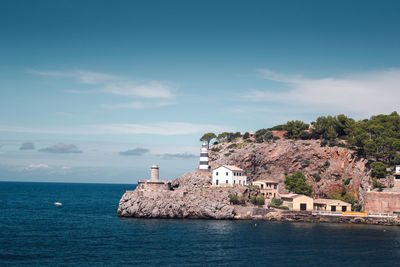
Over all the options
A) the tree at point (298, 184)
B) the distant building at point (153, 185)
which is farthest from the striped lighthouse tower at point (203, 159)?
the tree at point (298, 184)

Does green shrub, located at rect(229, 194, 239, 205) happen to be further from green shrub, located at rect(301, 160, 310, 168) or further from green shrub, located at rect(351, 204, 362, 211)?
green shrub, located at rect(301, 160, 310, 168)

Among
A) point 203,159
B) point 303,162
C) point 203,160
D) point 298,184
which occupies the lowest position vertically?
point 298,184

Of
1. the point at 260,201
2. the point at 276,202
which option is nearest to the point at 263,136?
the point at 276,202

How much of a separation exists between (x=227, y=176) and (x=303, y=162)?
76.4 ft

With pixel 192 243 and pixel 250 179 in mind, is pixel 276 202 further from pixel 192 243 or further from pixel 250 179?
pixel 192 243

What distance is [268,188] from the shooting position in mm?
111188

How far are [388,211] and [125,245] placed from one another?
→ 6055cm

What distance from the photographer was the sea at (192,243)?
5834cm

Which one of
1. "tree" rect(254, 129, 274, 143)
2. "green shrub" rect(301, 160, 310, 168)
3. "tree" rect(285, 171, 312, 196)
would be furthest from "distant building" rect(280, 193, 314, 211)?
"tree" rect(254, 129, 274, 143)

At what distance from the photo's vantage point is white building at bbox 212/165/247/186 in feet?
366

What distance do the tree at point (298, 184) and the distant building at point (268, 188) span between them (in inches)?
128

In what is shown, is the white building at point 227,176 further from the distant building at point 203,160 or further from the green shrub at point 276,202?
the green shrub at point 276,202

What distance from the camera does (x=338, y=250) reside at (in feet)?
214

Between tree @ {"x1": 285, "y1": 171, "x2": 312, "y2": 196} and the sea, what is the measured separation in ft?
61.2
